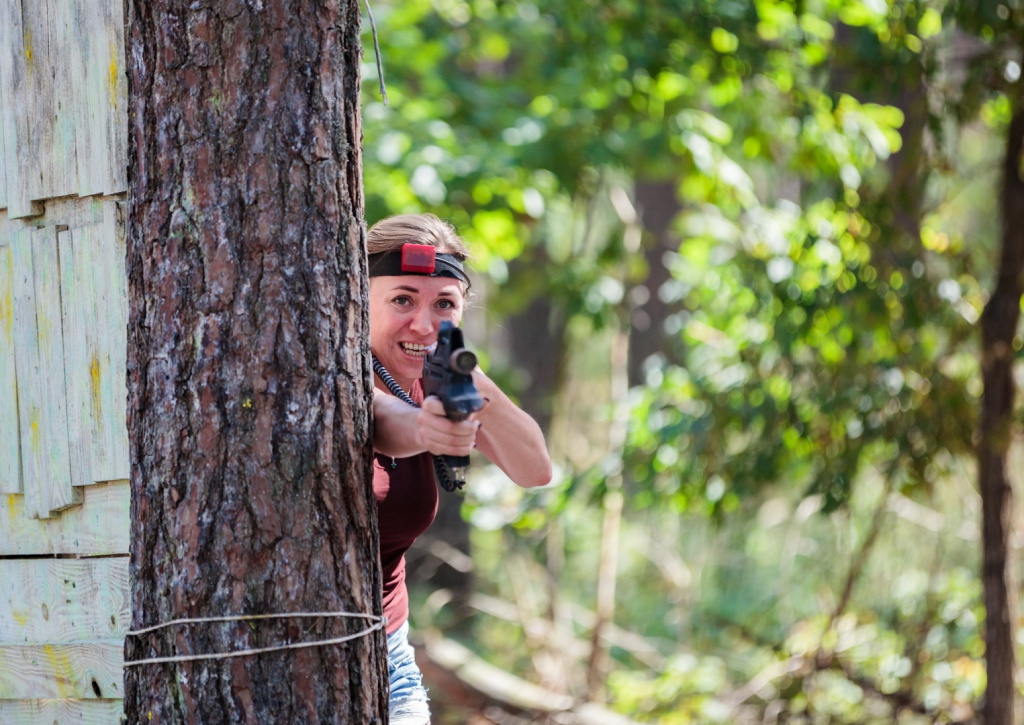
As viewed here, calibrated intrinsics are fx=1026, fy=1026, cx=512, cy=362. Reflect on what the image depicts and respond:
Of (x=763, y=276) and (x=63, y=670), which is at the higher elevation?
(x=763, y=276)

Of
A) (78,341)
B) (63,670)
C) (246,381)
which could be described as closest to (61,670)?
(63,670)

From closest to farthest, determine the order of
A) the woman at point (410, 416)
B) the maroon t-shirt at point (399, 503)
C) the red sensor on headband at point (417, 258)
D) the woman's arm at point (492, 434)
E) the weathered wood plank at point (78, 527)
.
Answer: the woman's arm at point (492, 434) → the woman at point (410, 416) → the maroon t-shirt at point (399, 503) → the red sensor on headband at point (417, 258) → the weathered wood plank at point (78, 527)

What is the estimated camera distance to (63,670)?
112 inches

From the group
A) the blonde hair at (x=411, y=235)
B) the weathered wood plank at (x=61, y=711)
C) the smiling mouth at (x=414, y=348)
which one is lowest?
the weathered wood plank at (x=61, y=711)

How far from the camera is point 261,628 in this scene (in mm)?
2088

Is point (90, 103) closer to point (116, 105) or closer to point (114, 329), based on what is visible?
point (116, 105)

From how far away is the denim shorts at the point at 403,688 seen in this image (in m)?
2.68

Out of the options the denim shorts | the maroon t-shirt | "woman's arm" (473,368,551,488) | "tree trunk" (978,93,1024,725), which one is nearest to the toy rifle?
"woman's arm" (473,368,551,488)

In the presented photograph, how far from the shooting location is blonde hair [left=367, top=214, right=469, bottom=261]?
262 cm

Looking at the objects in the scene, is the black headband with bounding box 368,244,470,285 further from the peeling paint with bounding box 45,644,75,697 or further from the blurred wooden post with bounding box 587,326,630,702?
the blurred wooden post with bounding box 587,326,630,702

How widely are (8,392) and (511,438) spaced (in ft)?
5.11

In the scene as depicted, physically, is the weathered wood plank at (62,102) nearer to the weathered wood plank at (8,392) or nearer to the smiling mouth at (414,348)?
the weathered wood plank at (8,392)

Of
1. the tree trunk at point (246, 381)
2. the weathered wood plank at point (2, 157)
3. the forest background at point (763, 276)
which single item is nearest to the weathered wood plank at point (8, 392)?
the weathered wood plank at point (2, 157)

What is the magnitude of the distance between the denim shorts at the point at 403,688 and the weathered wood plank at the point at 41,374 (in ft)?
3.19
